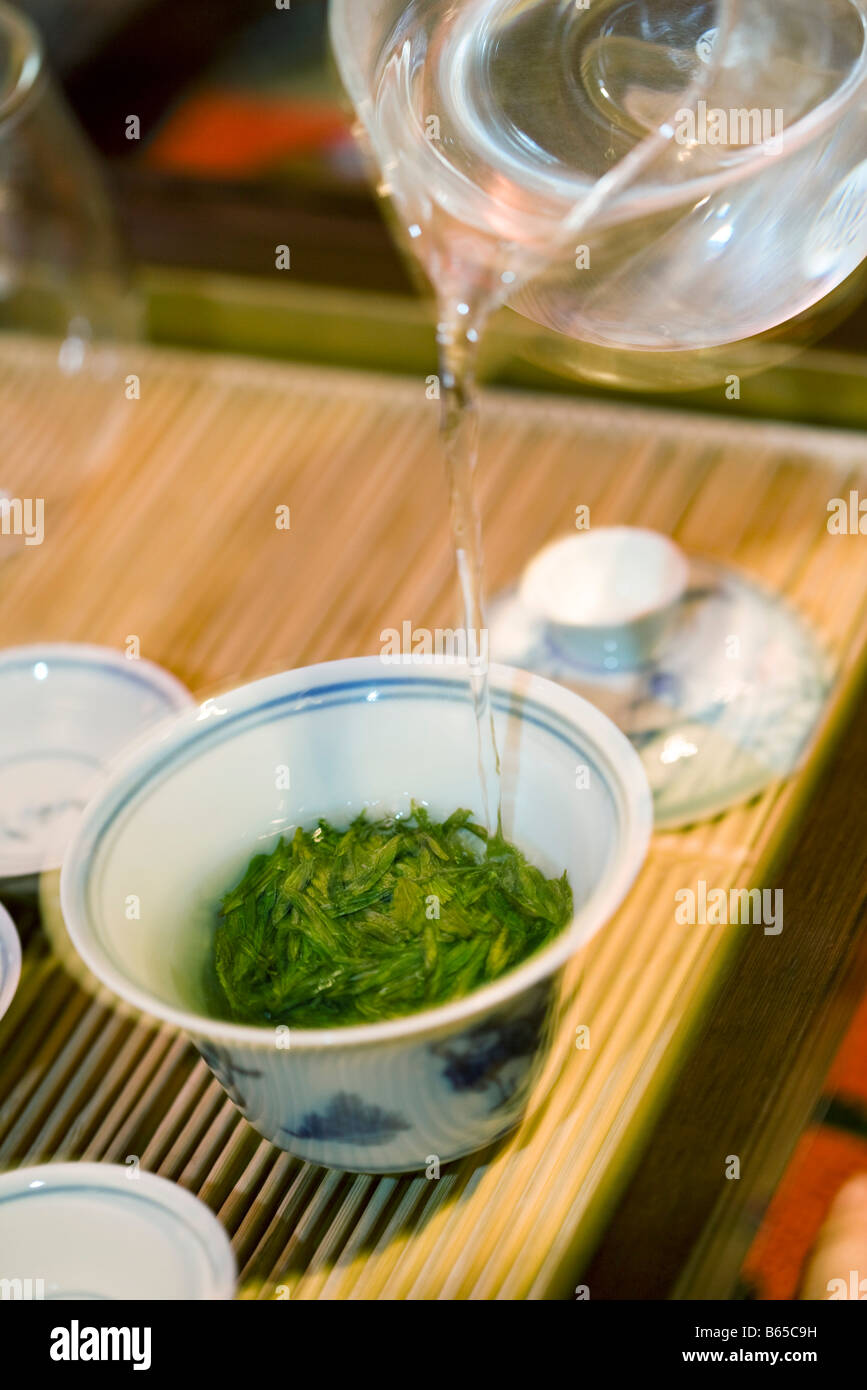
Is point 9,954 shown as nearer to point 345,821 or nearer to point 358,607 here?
point 345,821

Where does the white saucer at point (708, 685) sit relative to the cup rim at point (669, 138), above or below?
below

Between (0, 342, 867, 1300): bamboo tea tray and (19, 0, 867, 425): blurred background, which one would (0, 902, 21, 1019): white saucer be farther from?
(19, 0, 867, 425): blurred background

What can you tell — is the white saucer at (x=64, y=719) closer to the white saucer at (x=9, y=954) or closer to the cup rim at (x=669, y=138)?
the white saucer at (x=9, y=954)

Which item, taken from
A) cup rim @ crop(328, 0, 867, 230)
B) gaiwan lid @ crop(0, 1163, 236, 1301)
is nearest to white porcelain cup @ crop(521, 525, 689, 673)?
cup rim @ crop(328, 0, 867, 230)

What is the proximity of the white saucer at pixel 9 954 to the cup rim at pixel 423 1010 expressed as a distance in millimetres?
169

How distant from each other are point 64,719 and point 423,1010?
1.33ft

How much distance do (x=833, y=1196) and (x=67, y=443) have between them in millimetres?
834

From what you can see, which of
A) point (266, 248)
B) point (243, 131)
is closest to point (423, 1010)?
point (266, 248)

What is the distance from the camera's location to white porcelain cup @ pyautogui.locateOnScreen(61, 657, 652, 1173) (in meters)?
0.63

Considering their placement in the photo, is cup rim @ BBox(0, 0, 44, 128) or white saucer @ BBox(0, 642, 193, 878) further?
cup rim @ BBox(0, 0, 44, 128)

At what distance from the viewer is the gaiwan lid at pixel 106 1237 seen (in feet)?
2.30

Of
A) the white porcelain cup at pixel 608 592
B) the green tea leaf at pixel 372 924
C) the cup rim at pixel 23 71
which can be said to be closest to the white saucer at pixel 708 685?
the white porcelain cup at pixel 608 592

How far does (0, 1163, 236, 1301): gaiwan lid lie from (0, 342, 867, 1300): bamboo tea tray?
3 cm
